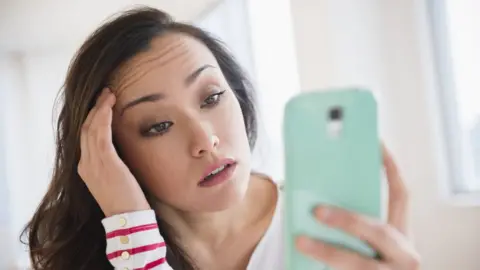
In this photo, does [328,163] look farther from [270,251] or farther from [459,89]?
[459,89]

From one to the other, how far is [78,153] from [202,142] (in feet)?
0.53

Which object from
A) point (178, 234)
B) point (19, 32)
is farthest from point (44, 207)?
point (19, 32)

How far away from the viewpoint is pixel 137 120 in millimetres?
551

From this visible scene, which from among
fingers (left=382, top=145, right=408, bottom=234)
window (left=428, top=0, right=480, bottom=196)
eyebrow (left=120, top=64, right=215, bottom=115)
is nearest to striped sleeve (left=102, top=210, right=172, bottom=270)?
eyebrow (left=120, top=64, right=215, bottom=115)

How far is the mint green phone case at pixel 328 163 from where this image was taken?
1.20ft

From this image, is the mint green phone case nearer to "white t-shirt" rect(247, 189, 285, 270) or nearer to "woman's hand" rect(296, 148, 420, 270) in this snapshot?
"woman's hand" rect(296, 148, 420, 270)

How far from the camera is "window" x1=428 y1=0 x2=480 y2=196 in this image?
33.2 inches

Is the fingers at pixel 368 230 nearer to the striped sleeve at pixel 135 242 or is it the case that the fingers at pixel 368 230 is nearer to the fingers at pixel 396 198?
the fingers at pixel 396 198

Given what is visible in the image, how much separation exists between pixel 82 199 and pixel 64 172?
4 cm

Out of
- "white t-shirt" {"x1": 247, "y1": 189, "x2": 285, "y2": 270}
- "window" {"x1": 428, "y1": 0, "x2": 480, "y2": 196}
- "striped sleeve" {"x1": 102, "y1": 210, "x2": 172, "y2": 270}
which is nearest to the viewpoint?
"striped sleeve" {"x1": 102, "y1": 210, "x2": 172, "y2": 270}

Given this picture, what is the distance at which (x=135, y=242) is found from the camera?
496 millimetres

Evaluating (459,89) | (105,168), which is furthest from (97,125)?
(459,89)

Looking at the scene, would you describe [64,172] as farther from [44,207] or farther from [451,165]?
[451,165]

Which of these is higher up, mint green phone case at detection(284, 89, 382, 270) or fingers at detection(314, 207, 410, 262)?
mint green phone case at detection(284, 89, 382, 270)
